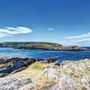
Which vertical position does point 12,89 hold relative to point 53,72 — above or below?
below

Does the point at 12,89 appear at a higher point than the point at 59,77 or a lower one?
lower

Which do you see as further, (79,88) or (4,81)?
(4,81)

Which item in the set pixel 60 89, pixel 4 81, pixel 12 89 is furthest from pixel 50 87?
pixel 4 81

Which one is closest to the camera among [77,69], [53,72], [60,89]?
[60,89]

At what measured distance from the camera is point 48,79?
11.1 m

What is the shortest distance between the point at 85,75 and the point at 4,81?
15.7ft

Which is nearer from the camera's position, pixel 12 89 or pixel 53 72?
pixel 12 89

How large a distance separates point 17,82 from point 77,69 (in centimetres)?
388

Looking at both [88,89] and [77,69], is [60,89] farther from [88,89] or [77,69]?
[77,69]

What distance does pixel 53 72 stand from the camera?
39.0 feet

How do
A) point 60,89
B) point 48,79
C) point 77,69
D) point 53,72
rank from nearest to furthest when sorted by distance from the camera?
point 60,89
point 48,79
point 53,72
point 77,69

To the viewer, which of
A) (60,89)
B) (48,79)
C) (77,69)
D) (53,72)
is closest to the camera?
(60,89)

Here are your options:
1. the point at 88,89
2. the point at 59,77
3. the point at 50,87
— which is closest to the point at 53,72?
the point at 59,77

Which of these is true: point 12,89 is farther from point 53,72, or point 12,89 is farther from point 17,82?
point 53,72
